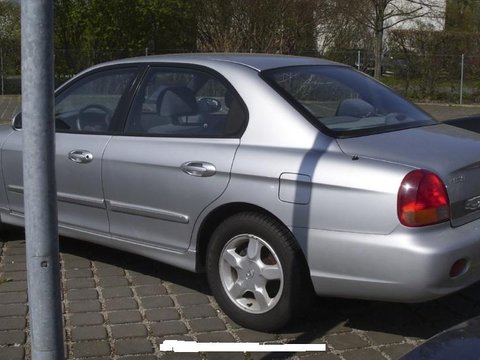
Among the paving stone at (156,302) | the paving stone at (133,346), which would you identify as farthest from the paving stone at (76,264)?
the paving stone at (133,346)

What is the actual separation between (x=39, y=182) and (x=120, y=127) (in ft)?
6.87

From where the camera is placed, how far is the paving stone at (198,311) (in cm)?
456

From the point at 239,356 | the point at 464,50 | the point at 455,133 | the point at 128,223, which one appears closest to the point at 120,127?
the point at 128,223

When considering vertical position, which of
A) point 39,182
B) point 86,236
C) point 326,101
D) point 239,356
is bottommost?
point 239,356

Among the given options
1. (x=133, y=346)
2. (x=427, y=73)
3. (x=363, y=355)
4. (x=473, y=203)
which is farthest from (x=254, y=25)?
(x=363, y=355)

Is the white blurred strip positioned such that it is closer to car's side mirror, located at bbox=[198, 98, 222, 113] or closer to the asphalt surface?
the asphalt surface

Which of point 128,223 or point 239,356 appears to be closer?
point 239,356

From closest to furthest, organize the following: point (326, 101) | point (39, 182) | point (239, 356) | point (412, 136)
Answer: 1. point (39, 182)
2. point (239, 356)
3. point (412, 136)
4. point (326, 101)

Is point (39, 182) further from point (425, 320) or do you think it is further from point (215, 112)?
point (425, 320)

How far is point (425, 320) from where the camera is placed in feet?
14.7

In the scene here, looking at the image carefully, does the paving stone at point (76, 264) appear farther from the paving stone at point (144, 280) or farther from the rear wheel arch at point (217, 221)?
the rear wheel arch at point (217, 221)

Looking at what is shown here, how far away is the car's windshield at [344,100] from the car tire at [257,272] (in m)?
0.69

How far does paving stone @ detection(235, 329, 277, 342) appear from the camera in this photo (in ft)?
13.7

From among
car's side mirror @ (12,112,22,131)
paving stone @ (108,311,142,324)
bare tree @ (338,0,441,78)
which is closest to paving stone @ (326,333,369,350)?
paving stone @ (108,311,142,324)
